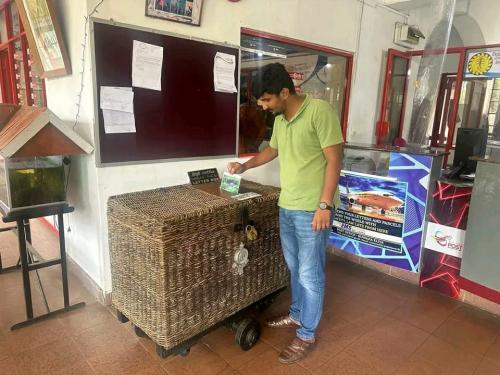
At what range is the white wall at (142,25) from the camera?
6.80ft

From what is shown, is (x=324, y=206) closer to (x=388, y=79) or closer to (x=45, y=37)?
(x=45, y=37)

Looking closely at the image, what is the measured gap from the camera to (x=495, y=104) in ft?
14.6

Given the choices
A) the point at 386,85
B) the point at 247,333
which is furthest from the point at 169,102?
the point at 386,85

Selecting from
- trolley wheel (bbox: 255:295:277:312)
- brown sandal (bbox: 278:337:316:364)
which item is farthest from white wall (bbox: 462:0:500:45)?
brown sandal (bbox: 278:337:316:364)

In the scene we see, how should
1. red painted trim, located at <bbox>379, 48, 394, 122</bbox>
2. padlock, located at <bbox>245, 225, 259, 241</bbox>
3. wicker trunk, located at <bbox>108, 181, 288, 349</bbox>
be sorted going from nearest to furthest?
wicker trunk, located at <bbox>108, 181, 288, 349</bbox>
padlock, located at <bbox>245, 225, 259, 241</bbox>
red painted trim, located at <bbox>379, 48, 394, 122</bbox>

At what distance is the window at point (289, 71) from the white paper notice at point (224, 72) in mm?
144

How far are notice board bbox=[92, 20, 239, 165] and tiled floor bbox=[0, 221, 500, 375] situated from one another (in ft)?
3.41

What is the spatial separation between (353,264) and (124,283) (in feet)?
6.63

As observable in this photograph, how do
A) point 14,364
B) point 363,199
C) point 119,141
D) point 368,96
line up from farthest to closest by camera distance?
point 368,96, point 363,199, point 119,141, point 14,364

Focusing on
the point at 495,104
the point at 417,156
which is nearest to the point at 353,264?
the point at 417,156

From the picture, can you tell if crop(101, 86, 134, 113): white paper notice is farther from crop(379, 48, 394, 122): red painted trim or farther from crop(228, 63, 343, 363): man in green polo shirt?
crop(379, 48, 394, 122): red painted trim

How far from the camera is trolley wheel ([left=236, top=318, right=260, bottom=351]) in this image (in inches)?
75.4

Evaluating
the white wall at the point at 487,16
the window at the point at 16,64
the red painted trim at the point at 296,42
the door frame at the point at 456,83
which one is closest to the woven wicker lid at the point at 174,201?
the red painted trim at the point at 296,42

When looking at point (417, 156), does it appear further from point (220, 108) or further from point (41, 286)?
point (41, 286)
